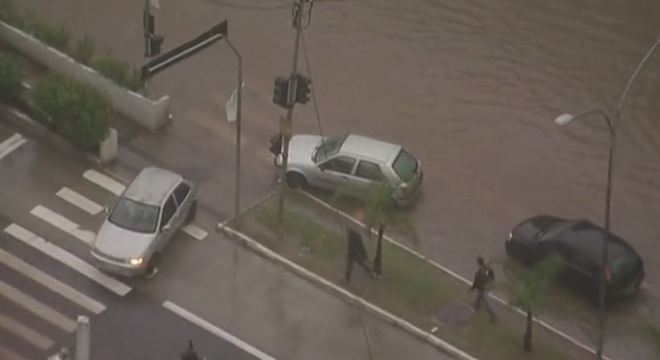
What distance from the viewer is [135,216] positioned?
109 ft

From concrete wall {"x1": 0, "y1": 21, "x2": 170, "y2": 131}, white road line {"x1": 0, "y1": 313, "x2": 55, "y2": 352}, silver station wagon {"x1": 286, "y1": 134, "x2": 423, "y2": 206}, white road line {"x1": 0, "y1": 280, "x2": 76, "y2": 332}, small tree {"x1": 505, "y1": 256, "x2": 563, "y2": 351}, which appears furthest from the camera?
concrete wall {"x1": 0, "y1": 21, "x2": 170, "y2": 131}

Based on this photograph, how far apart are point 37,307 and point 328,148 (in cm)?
856

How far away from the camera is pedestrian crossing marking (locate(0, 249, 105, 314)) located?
3192cm

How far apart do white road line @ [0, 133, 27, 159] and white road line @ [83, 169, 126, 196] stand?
6.89 ft

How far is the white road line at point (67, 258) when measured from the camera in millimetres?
32469

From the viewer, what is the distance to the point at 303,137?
37.2 m

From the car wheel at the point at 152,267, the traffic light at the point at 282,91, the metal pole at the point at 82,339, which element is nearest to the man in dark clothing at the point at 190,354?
the metal pole at the point at 82,339

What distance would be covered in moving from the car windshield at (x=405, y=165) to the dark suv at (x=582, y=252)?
3.03 meters

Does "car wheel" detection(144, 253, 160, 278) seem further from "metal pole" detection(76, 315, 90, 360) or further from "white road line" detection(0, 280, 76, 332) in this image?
"metal pole" detection(76, 315, 90, 360)

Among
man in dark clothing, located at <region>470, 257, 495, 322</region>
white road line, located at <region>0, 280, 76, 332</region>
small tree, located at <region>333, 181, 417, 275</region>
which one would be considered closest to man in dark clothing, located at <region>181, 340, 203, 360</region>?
white road line, located at <region>0, 280, 76, 332</region>

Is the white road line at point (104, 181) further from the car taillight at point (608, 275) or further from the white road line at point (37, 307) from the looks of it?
the car taillight at point (608, 275)

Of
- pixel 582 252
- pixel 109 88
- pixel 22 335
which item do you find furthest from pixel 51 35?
pixel 582 252

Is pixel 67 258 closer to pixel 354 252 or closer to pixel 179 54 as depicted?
pixel 179 54

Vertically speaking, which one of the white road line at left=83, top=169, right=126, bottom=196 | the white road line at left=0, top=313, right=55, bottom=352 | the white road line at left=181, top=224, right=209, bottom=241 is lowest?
the white road line at left=0, top=313, right=55, bottom=352
